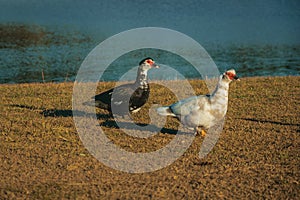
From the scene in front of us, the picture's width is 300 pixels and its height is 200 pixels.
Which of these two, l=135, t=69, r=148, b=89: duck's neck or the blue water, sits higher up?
l=135, t=69, r=148, b=89: duck's neck

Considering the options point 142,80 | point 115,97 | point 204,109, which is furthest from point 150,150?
point 142,80

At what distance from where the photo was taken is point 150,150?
798 centimetres

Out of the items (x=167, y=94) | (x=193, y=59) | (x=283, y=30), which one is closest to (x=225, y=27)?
(x=283, y=30)

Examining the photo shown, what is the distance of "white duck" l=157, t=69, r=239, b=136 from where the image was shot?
794 centimetres

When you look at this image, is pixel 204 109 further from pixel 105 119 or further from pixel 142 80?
pixel 105 119

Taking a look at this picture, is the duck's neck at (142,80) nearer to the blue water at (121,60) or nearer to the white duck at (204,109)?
the white duck at (204,109)

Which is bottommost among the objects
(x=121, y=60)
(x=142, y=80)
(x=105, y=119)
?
(x=121, y=60)

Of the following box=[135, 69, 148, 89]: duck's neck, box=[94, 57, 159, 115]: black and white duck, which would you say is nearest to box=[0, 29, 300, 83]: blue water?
box=[135, 69, 148, 89]: duck's neck

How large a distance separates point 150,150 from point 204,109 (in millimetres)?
1361

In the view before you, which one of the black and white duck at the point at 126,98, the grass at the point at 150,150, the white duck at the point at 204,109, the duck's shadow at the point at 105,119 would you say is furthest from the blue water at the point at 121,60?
the white duck at the point at 204,109

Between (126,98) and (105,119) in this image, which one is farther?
(105,119)

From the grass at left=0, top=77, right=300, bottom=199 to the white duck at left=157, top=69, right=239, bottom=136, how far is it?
0.58m

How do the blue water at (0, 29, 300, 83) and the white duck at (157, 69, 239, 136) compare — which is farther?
the blue water at (0, 29, 300, 83)

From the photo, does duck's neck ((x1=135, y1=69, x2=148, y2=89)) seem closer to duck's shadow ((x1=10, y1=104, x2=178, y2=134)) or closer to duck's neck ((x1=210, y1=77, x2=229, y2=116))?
duck's shadow ((x1=10, y1=104, x2=178, y2=134))
